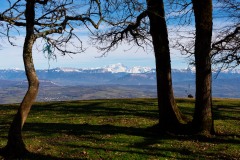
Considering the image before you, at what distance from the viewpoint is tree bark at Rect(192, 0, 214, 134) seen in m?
18.2

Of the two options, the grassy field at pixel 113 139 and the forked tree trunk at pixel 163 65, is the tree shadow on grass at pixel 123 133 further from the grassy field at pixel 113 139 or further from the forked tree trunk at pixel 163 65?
the forked tree trunk at pixel 163 65

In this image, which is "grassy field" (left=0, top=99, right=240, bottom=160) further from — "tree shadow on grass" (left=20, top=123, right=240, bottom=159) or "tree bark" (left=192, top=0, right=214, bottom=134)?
"tree bark" (left=192, top=0, right=214, bottom=134)

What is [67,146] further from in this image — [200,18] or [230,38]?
[230,38]

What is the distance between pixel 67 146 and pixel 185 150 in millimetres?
5620

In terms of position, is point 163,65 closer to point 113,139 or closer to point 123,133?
point 123,133

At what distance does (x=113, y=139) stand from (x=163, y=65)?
16.6ft

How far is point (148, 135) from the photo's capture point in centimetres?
1972

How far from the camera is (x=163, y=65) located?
19859 millimetres

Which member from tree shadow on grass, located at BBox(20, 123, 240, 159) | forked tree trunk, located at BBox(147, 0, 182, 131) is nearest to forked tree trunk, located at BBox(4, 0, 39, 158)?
tree shadow on grass, located at BBox(20, 123, 240, 159)

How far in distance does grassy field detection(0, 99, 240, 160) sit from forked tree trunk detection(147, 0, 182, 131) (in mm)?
1151

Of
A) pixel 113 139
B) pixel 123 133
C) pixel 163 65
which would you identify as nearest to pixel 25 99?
pixel 113 139

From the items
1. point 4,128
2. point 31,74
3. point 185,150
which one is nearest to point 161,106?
point 185,150

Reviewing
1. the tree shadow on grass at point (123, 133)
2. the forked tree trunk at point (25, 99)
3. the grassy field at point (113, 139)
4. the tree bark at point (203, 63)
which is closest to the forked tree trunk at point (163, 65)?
the tree shadow on grass at point (123, 133)

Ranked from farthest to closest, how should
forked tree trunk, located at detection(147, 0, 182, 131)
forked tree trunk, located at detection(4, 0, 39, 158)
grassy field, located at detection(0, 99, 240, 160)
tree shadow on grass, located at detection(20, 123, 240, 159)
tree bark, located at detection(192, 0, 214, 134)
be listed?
forked tree trunk, located at detection(147, 0, 182, 131), tree bark, located at detection(192, 0, 214, 134), tree shadow on grass, located at detection(20, 123, 240, 159), grassy field, located at detection(0, 99, 240, 160), forked tree trunk, located at detection(4, 0, 39, 158)
